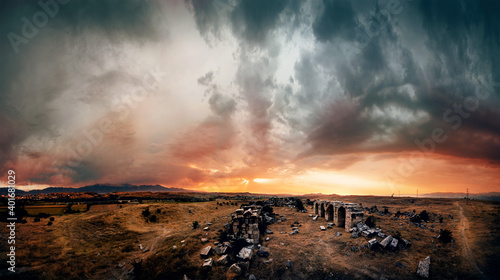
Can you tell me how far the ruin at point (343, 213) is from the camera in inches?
787

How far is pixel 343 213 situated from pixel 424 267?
10502 mm

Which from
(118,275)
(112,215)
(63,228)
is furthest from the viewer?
(112,215)

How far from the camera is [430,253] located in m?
14.4

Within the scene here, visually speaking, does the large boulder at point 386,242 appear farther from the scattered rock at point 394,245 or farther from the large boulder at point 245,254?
the large boulder at point 245,254

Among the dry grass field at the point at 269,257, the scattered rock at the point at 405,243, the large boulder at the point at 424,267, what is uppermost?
the scattered rock at the point at 405,243

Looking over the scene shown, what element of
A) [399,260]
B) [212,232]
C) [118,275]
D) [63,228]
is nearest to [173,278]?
[118,275]

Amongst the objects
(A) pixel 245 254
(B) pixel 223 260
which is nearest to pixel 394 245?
(A) pixel 245 254

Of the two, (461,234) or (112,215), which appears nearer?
(461,234)

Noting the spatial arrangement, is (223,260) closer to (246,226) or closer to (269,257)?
(269,257)

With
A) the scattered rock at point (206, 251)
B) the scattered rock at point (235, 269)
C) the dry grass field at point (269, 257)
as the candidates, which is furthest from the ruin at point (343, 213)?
the scattered rock at point (206, 251)

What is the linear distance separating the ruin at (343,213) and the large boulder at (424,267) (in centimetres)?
696

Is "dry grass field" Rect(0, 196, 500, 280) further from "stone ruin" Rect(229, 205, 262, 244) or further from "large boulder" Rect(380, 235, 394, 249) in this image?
"stone ruin" Rect(229, 205, 262, 244)

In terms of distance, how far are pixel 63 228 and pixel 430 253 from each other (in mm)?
37076

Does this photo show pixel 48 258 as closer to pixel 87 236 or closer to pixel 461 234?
pixel 87 236
